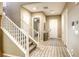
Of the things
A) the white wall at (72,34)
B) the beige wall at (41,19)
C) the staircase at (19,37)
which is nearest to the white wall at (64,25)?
the white wall at (72,34)

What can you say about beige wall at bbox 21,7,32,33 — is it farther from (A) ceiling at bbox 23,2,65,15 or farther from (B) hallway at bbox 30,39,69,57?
(B) hallway at bbox 30,39,69,57

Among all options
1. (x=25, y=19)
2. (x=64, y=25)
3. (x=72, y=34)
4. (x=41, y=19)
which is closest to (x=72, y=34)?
(x=72, y=34)

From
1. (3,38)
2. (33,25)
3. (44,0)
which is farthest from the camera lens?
(33,25)

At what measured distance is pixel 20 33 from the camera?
4.96 ft

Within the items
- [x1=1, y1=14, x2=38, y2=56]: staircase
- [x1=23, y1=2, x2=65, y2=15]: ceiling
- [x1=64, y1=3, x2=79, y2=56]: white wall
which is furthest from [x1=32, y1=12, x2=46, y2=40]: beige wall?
[x1=64, y1=3, x2=79, y2=56]: white wall

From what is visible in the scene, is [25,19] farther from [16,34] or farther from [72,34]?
[72,34]

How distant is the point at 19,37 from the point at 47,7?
1.77 feet

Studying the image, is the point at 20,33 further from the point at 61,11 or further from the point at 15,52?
the point at 61,11

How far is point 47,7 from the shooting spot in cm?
148

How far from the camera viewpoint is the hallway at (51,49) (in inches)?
57.7

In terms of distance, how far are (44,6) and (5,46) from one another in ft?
2.33

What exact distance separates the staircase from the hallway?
0.09 metres

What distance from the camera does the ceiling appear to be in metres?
1.41

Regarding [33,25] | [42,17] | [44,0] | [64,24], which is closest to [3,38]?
[33,25]
